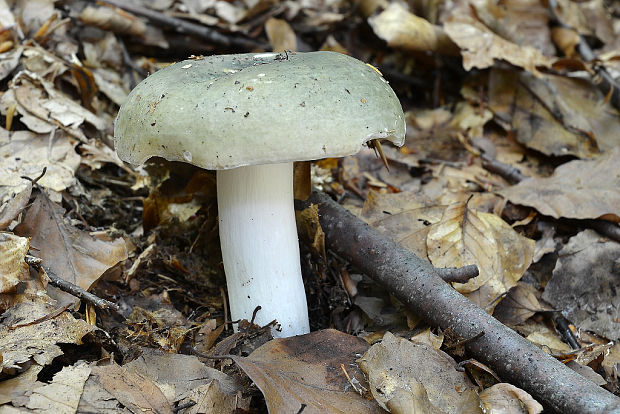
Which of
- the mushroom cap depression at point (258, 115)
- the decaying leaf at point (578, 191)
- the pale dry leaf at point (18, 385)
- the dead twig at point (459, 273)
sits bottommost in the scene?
the decaying leaf at point (578, 191)

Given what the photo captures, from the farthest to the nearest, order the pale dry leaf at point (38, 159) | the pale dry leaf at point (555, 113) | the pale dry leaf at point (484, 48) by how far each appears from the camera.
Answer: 1. the pale dry leaf at point (484, 48)
2. the pale dry leaf at point (555, 113)
3. the pale dry leaf at point (38, 159)

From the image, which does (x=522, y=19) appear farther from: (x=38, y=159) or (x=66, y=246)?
(x=66, y=246)

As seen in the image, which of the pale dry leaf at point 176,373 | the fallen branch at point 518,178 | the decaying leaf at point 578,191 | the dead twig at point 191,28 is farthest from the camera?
the dead twig at point 191,28

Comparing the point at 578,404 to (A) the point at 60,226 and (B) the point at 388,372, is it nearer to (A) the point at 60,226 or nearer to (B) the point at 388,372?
(B) the point at 388,372

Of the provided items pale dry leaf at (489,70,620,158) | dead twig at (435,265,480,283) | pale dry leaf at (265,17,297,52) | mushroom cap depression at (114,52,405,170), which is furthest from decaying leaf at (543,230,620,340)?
pale dry leaf at (265,17,297,52)

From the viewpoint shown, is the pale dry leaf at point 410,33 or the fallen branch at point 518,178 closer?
the fallen branch at point 518,178

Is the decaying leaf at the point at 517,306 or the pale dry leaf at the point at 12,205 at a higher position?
the pale dry leaf at the point at 12,205

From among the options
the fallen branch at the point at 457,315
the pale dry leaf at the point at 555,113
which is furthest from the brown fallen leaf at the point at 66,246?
the pale dry leaf at the point at 555,113

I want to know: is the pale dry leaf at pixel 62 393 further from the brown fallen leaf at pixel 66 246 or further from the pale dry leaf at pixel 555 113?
the pale dry leaf at pixel 555 113
